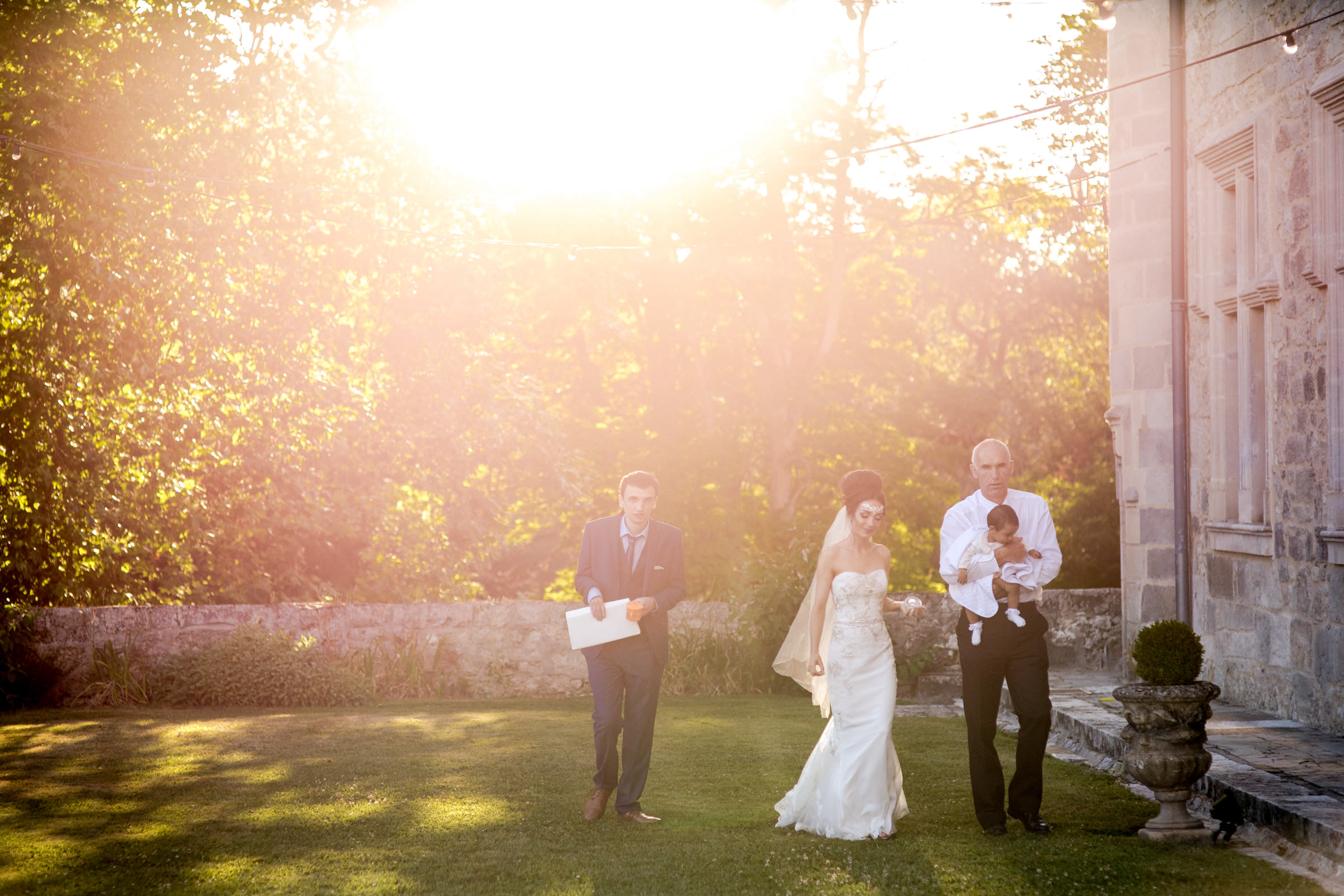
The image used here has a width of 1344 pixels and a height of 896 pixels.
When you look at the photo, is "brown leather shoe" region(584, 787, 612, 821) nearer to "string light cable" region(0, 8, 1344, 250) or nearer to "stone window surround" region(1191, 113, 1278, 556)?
"stone window surround" region(1191, 113, 1278, 556)

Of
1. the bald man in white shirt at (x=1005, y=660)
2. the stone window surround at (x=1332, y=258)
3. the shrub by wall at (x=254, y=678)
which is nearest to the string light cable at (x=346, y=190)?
the stone window surround at (x=1332, y=258)

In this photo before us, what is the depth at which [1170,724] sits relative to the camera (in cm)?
613

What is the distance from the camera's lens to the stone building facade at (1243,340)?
8711 mm

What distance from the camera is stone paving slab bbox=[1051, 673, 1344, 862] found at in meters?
5.84

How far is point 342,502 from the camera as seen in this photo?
18.2 meters

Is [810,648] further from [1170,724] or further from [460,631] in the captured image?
[460,631]

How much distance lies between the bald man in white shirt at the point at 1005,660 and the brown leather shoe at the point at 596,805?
1963 millimetres

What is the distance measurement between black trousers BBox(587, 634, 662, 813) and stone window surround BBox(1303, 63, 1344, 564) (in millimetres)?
4948

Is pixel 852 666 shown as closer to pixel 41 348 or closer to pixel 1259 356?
pixel 1259 356

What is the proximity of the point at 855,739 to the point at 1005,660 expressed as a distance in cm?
87

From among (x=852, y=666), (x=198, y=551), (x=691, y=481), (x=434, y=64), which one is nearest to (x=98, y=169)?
(x=198, y=551)

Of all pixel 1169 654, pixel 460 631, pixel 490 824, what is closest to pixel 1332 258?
pixel 1169 654

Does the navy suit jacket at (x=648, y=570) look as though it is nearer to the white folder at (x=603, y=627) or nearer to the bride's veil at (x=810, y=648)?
the white folder at (x=603, y=627)

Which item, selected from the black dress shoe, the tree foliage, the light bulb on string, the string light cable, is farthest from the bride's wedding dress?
the tree foliage
